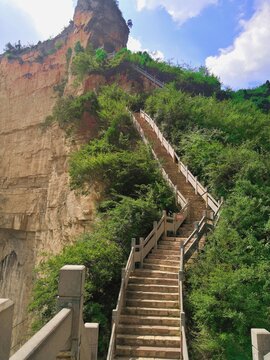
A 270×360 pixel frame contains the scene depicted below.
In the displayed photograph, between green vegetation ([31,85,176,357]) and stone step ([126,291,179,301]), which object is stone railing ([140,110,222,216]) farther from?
stone step ([126,291,179,301])

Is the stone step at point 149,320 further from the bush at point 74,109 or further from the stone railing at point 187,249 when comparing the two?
the bush at point 74,109

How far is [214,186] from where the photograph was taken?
14.1 meters

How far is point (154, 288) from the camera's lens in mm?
9031

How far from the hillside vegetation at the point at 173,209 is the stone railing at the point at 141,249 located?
1.46 ft

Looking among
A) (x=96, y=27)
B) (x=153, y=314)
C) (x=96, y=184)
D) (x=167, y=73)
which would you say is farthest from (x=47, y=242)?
(x=96, y=27)

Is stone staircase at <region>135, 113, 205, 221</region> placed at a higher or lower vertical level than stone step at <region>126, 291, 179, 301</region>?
higher

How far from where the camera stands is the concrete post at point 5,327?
2184mm

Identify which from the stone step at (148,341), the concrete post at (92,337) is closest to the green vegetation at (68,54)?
Result: the stone step at (148,341)

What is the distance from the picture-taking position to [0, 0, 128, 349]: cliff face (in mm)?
21281

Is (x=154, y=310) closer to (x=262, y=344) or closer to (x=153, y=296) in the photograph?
(x=153, y=296)

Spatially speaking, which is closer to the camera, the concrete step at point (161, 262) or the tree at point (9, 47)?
the concrete step at point (161, 262)

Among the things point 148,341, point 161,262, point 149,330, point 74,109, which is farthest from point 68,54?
point 148,341

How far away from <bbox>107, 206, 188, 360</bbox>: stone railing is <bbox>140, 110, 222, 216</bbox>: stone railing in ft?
3.84

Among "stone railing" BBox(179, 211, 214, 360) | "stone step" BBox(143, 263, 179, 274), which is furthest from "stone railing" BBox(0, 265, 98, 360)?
"stone step" BBox(143, 263, 179, 274)
